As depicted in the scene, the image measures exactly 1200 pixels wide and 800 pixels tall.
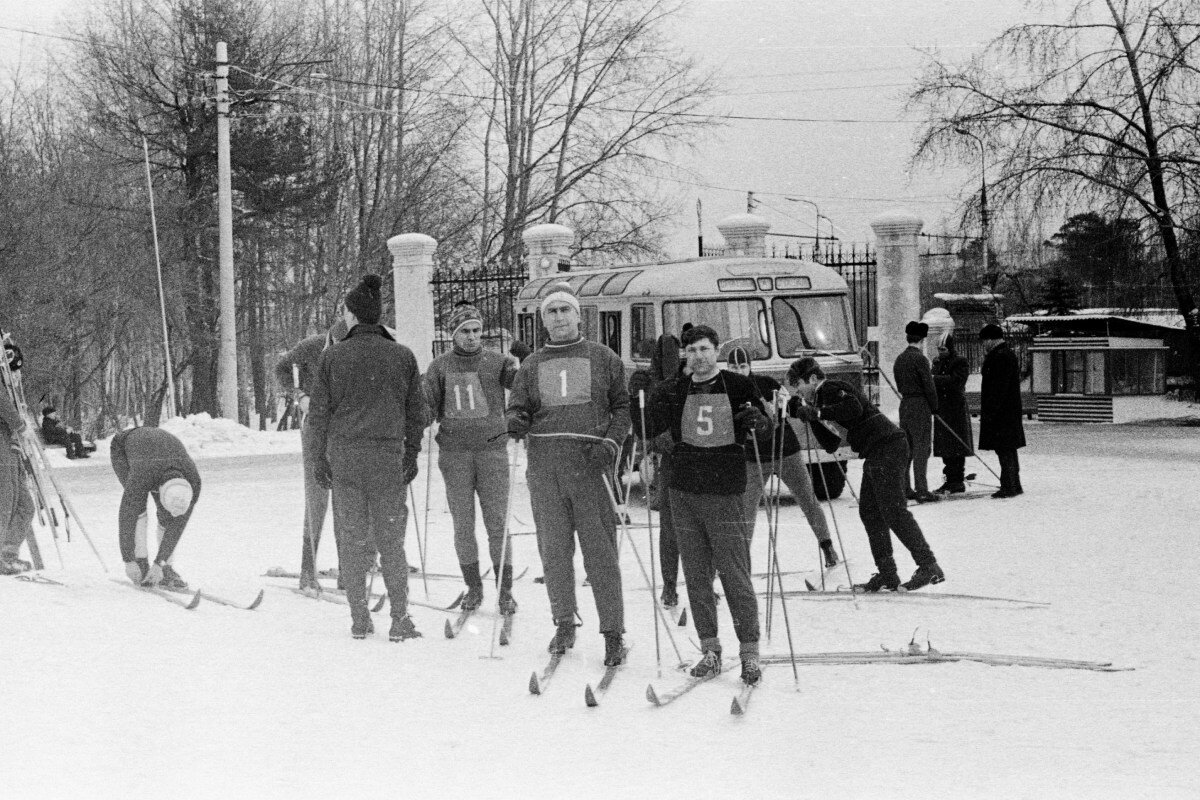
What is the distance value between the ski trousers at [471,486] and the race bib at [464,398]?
0.22 metres

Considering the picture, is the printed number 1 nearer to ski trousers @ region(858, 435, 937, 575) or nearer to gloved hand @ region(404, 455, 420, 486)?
gloved hand @ region(404, 455, 420, 486)

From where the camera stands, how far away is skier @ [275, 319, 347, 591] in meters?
9.37

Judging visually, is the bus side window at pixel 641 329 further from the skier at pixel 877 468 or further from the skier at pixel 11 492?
the skier at pixel 11 492

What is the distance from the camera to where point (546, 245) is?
2331cm

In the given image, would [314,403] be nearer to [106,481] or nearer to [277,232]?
[106,481]

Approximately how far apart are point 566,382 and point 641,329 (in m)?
7.83

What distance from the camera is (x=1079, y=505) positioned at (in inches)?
562

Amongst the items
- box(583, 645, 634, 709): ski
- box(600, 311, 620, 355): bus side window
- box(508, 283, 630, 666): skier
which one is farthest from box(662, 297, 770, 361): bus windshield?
box(583, 645, 634, 709): ski

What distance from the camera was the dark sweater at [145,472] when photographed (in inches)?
356

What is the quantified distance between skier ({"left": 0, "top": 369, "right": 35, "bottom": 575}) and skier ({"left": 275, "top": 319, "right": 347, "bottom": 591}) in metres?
1.89

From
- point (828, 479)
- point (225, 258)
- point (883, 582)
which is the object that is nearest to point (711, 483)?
point (883, 582)

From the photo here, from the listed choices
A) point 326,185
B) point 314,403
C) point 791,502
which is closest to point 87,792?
point 314,403

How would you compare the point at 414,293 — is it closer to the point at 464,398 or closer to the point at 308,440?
the point at 308,440

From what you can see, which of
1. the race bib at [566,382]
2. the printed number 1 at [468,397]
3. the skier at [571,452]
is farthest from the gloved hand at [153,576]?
the race bib at [566,382]
